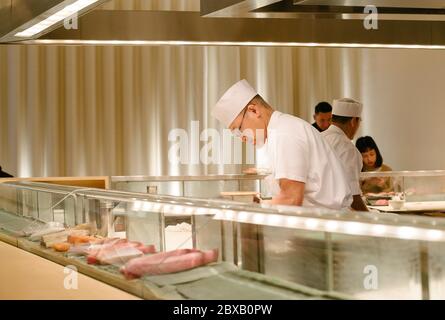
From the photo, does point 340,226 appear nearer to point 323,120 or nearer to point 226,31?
point 226,31

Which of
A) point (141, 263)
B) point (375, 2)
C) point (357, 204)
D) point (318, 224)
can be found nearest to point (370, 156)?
point (375, 2)

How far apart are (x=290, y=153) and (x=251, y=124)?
252 millimetres

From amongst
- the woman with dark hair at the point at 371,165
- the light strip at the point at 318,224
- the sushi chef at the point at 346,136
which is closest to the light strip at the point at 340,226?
the light strip at the point at 318,224

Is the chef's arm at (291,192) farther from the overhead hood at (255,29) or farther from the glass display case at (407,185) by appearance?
the glass display case at (407,185)

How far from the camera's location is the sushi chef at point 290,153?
214cm

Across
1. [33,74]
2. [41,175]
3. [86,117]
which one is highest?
[33,74]

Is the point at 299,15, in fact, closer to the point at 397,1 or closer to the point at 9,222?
the point at 397,1

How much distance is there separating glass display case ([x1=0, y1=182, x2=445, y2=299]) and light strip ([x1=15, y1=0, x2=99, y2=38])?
0.94m

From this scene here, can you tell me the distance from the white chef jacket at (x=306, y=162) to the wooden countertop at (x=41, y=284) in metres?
0.70

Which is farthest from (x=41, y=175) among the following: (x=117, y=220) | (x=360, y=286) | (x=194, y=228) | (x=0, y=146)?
(x=360, y=286)

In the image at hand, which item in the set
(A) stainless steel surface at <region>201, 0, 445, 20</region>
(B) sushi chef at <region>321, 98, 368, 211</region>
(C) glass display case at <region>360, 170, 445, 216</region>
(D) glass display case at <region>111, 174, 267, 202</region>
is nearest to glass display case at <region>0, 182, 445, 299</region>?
(A) stainless steel surface at <region>201, 0, 445, 20</region>

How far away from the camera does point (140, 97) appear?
793 cm

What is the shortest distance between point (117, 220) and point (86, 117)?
5.80 m

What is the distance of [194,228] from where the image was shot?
1.75 metres
